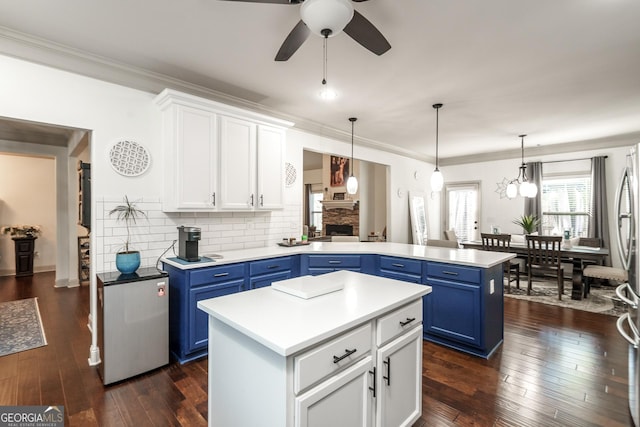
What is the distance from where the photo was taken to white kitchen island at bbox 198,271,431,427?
3.78ft

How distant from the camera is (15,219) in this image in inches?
248

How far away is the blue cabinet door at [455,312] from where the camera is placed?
9.05 feet

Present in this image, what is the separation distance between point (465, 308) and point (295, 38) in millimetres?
2685

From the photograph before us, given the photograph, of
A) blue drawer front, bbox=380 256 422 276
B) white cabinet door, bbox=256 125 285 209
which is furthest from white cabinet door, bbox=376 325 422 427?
white cabinet door, bbox=256 125 285 209

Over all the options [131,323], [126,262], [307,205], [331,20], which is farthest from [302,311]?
[307,205]

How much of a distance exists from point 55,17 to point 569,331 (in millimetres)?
5493

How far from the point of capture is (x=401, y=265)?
331 centimetres

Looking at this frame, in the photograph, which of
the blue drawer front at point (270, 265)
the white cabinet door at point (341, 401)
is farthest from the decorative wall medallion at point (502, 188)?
the white cabinet door at point (341, 401)

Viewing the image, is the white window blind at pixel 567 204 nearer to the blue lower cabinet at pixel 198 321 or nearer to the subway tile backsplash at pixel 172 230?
the subway tile backsplash at pixel 172 230

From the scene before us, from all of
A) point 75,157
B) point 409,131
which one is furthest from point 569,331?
point 75,157

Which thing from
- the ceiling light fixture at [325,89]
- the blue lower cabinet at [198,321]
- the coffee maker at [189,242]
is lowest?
the blue lower cabinet at [198,321]

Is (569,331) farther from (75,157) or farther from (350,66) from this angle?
(75,157)

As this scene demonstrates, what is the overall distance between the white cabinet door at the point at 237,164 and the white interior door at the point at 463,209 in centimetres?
600

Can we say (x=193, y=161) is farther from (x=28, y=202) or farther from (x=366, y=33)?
(x=28, y=202)
